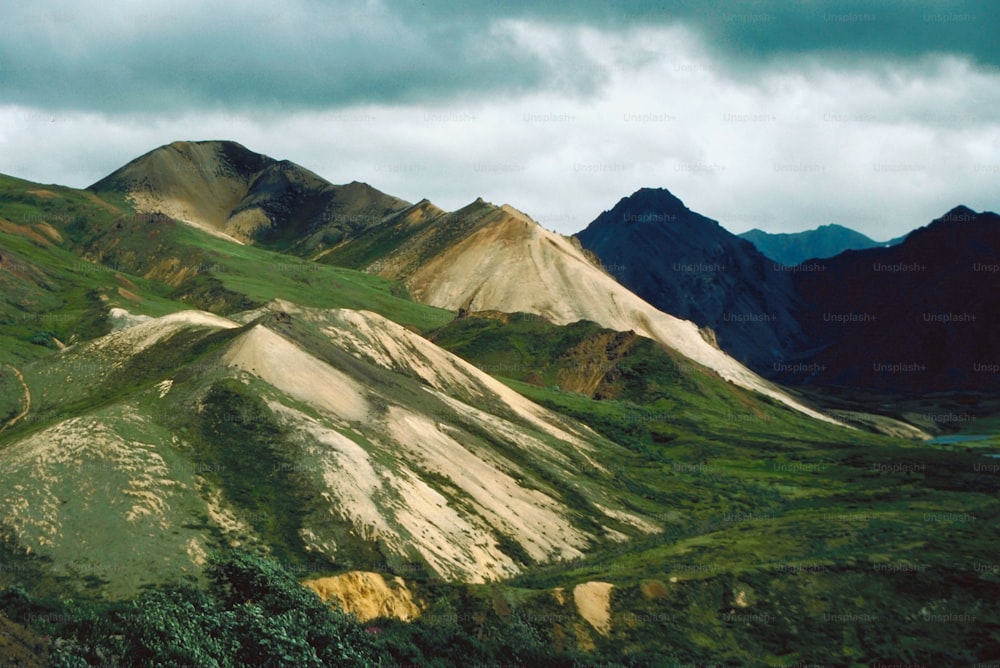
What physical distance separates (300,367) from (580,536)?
2819cm

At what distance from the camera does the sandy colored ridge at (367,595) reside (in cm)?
5266

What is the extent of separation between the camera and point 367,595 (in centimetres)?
5372

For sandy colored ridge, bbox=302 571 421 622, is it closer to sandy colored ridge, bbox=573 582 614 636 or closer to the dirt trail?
sandy colored ridge, bbox=573 582 614 636

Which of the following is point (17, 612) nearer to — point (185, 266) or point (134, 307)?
point (134, 307)

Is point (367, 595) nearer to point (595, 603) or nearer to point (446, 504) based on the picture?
point (595, 603)

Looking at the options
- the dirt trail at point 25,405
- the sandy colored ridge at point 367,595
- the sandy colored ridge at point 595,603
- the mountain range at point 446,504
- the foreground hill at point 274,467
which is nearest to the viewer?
the sandy colored ridge at point 367,595

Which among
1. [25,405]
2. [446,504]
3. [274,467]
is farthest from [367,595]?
[25,405]

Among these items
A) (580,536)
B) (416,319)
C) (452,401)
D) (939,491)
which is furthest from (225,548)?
(416,319)

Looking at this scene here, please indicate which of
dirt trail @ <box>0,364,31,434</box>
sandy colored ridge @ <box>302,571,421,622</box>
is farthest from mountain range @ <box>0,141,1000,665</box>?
dirt trail @ <box>0,364,31,434</box>

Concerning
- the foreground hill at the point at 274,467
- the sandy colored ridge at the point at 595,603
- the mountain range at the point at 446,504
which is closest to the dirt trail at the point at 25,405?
the mountain range at the point at 446,504

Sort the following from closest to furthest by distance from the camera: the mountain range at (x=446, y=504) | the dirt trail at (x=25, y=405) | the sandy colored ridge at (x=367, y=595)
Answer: the sandy colored ridge at (x=367, y=595) → the mountain range at (x=446, y=504) → the dirt trail at (x=25, y=405)

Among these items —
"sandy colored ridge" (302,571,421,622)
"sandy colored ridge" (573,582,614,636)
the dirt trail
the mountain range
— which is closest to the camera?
"sandy colored ridge" (302,571,421,622)

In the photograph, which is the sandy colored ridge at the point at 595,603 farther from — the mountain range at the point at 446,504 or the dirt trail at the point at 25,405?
the dirt trail at the point at 25,405

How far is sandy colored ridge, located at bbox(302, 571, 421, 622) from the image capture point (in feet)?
173
